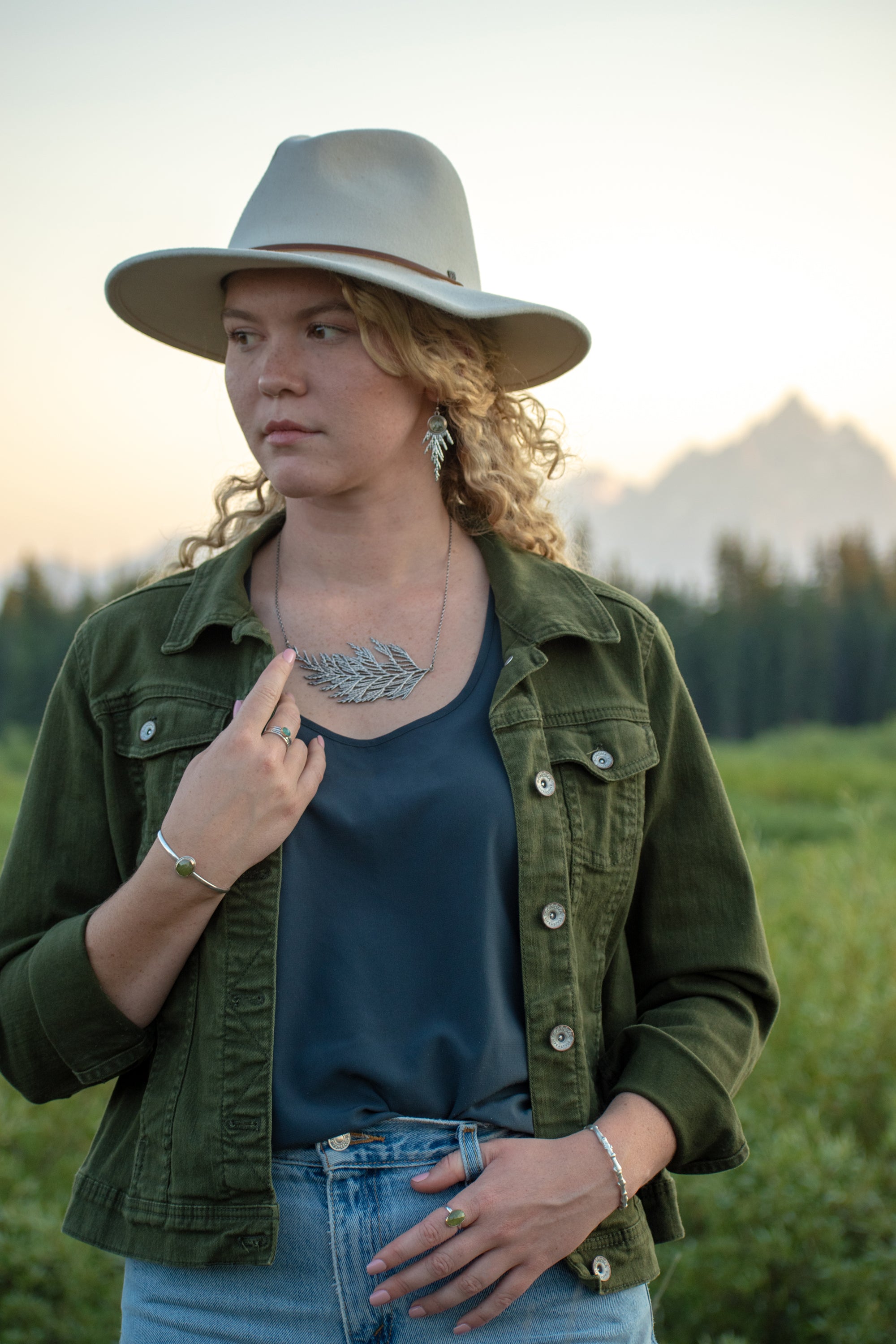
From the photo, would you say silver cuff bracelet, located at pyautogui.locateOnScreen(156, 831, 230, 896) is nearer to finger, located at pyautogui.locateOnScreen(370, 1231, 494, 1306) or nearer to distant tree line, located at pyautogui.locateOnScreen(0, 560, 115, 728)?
finger, located at pyautogui.locateOnScreen(370, 1231, 494, 1306)

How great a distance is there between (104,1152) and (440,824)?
2.50ft

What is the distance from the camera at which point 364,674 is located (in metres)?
1.93

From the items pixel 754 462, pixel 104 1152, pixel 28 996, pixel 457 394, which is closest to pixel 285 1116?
pixel 104 1152

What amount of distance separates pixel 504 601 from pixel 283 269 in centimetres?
70

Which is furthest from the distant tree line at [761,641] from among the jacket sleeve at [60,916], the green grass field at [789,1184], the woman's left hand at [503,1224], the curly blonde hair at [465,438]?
the woman's left hand at [503,1224]

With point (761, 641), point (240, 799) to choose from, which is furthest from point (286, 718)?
point (761, 641)

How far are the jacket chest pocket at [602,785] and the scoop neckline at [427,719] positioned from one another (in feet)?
0.52

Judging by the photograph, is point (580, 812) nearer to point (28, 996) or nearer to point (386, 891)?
point (386, 891)

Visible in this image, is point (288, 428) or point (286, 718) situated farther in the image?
point (288, 428)

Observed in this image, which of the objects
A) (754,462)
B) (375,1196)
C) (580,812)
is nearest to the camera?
(375,1196)

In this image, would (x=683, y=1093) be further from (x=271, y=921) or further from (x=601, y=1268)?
(x=271, y=921)

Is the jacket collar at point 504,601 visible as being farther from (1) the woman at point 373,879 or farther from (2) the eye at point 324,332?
(2) the eye at point 324,332

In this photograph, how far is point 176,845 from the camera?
1.65 meters

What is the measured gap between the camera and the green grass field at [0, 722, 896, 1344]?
11.5ft
